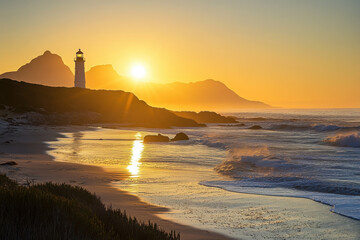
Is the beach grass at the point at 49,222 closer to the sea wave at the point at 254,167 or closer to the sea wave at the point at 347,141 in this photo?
the sea wave at the point at 254,167

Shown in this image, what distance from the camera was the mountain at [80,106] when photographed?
5672 cm

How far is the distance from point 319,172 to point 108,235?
1125 centimetres

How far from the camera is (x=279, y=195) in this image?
1003 cm

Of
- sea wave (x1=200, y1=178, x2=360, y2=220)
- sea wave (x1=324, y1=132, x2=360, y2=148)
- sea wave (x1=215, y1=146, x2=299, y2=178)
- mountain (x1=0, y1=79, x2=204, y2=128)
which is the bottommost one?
sea wave (x1=200, y1=178, x2=360, y2=220)

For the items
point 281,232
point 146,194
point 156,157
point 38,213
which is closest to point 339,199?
point 281,232

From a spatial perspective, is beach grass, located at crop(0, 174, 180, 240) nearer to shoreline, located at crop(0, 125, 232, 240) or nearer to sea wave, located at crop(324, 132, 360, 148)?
shoreline, located at crop(0, 125, 232, 240)

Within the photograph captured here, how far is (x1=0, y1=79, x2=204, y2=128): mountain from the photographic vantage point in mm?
56719

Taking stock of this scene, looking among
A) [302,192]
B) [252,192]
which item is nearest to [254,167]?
[302,192]

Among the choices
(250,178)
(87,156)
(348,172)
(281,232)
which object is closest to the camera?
(281,232)

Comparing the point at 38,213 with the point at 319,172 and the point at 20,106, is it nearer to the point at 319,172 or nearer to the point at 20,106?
the point at 319,172

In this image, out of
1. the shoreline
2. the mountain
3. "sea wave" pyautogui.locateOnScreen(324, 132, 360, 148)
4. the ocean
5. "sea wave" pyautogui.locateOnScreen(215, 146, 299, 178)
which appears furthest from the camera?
the mountain

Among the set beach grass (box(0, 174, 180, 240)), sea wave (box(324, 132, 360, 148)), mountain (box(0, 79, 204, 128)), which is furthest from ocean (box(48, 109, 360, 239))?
mountain (box(0, 79, 204, 128))

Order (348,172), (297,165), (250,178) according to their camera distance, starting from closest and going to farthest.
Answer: (250,178)
(348,172)
(297,165)

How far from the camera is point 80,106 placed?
64812mm
